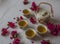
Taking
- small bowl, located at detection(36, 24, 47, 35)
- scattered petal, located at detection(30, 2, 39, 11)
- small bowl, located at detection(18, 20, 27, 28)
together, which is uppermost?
scattered petal, located at detection(30, 2, 39, 11)

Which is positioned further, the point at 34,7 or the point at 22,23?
the point at 34,7

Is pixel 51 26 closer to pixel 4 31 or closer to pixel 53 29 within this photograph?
pixel 53 29

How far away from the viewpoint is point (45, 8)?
49.4 inches

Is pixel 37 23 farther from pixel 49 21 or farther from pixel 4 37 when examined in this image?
pixel 4 37

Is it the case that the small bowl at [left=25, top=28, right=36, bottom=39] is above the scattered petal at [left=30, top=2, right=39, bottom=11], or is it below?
below

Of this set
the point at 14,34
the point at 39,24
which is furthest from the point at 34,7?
the point at 14,34

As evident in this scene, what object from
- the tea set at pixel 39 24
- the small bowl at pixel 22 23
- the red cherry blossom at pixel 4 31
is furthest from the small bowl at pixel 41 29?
the red cherry blossom at pixel 4 31

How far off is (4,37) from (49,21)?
37cm

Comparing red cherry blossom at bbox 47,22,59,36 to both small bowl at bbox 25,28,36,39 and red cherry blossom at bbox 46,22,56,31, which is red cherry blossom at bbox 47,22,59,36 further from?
small bowl at bbox 25,28,36,39

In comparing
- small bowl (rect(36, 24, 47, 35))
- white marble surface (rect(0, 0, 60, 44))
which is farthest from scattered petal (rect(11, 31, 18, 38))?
small bowl (rect(36, 24, 47, 35))

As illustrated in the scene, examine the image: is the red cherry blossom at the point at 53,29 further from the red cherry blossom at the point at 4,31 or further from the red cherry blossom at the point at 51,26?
the red cherry blossom at the point at 4,31

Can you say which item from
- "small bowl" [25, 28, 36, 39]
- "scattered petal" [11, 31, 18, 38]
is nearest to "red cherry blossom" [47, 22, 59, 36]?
"small bowl" [25, 28, 36, 39]

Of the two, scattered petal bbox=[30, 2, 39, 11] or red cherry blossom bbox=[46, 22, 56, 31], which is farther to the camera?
scattered petal bbox=[30, 2, 39, 11]

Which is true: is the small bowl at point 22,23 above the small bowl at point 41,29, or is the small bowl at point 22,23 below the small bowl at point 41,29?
above
